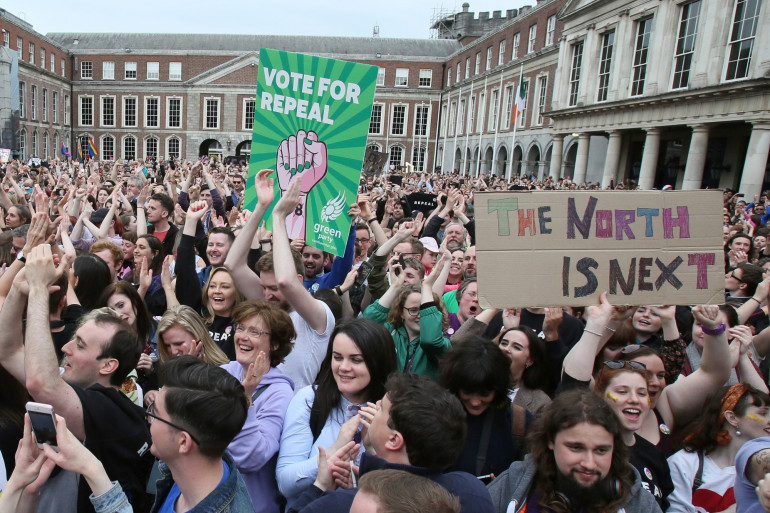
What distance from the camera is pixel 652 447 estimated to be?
245 centimetres

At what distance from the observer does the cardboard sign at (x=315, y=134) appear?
402 cm

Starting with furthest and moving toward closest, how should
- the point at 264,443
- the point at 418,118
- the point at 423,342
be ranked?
the point at 418,118
the point at 423,342
the point at 264,443

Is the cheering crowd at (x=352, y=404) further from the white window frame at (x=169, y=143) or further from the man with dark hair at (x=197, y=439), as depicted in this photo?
the white window frame at (x=169, y=143)

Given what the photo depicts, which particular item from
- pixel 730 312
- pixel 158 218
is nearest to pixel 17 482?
pixel 730 312

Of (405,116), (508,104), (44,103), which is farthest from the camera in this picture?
(405,116)

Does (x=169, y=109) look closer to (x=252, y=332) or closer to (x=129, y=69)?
(x=129, y=69)

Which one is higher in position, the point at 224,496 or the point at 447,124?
the point at 447,124

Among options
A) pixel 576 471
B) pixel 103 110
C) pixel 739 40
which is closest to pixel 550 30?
pixel 739 40

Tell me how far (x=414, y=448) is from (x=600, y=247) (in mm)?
1609

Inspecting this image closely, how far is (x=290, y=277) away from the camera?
2.75m

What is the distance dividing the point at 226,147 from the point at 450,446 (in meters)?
52.6

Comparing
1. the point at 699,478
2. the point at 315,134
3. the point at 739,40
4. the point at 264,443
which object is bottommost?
the point at 699,478

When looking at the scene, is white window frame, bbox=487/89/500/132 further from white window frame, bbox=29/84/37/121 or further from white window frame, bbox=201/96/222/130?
white window frame, bbox=29/84/37/121

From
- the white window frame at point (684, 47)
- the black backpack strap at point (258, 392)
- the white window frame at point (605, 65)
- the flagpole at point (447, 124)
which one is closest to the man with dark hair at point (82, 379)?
the black backpack strap at point (258, 392)
